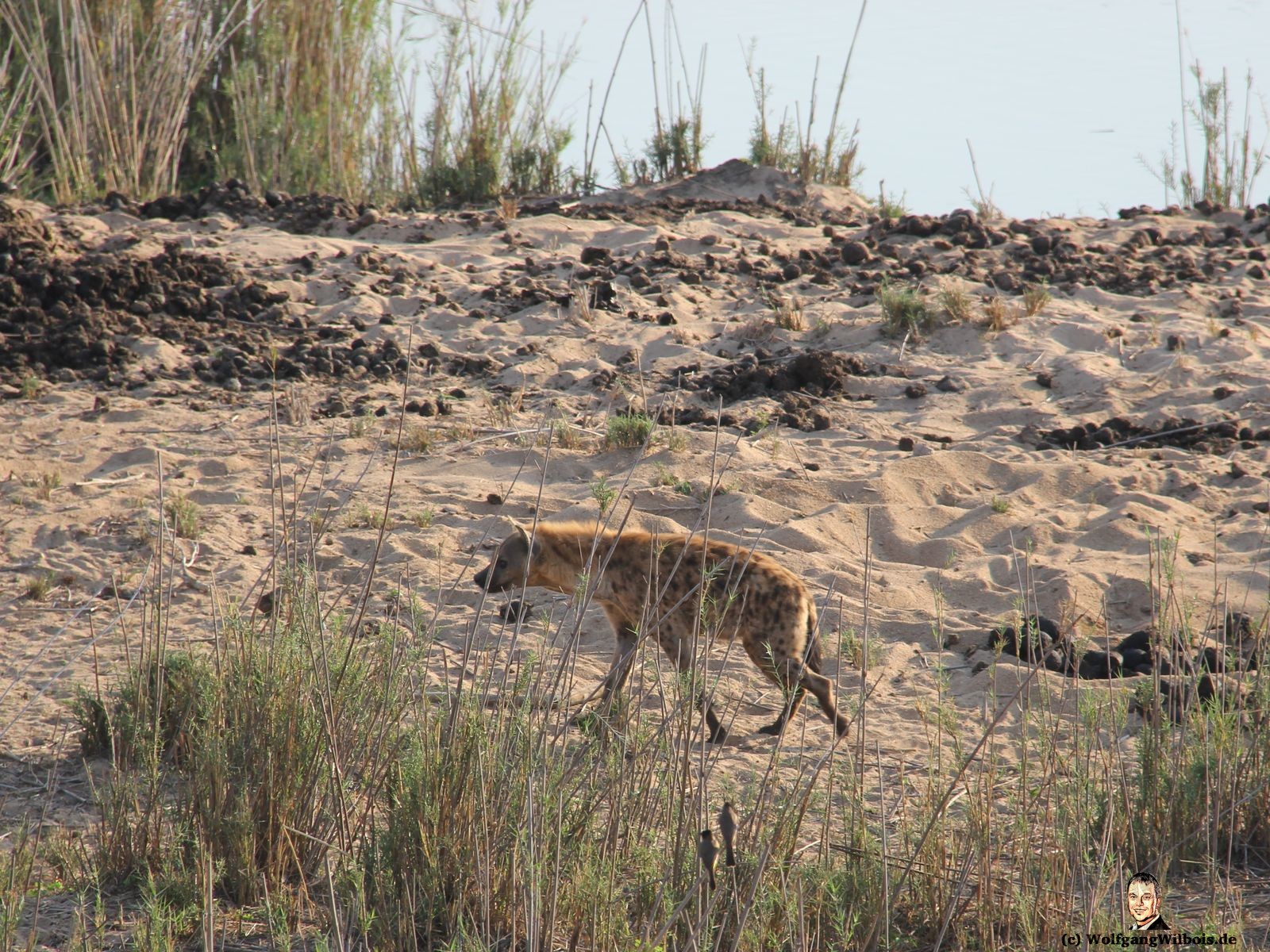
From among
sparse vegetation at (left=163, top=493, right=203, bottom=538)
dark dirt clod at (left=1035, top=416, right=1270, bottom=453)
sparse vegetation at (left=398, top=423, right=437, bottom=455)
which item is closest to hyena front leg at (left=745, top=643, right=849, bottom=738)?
sparse vegetation at (left=163, top=493, right=203, bottom=538)

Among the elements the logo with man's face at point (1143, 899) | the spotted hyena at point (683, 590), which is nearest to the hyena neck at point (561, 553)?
the spotted hyena at point (683, 590)

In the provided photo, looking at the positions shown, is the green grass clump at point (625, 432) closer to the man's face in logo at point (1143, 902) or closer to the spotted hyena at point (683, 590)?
the spotted hyena at point (683, 590)

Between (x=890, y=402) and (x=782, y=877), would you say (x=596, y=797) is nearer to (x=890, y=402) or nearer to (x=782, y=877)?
(x=782, y=877)

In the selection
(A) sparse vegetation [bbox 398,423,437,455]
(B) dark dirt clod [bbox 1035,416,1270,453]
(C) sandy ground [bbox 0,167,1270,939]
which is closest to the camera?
(C) sandy ground [bbox 0,167,1270,939]

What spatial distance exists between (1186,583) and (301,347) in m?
6.43

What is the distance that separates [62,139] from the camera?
1197 centimetres

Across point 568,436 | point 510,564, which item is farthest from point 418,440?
point 510,564

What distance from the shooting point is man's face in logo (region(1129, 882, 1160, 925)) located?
343 cm

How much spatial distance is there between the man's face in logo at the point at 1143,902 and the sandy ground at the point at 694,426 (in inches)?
24.2

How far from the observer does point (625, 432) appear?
27.8ft

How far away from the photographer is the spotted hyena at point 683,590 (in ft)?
18.8

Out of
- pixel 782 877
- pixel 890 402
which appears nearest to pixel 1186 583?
pixel 890 402

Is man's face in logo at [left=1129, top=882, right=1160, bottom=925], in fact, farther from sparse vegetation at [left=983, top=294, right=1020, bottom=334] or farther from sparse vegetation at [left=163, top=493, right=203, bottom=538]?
sparse vegetation at [left=983, top=294, right=1020, bottom=334]

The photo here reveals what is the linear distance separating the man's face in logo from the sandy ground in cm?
62
